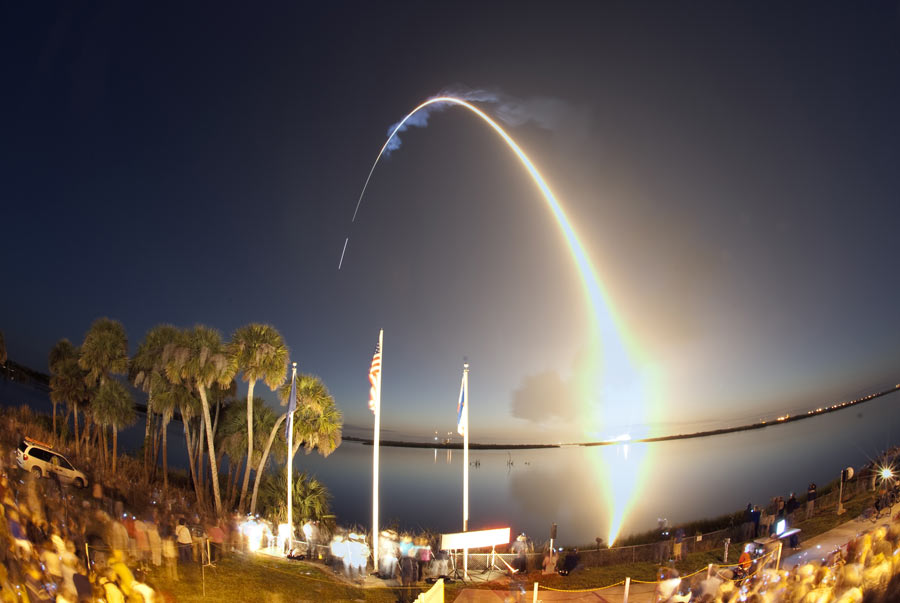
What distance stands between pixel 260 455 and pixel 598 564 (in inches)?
694

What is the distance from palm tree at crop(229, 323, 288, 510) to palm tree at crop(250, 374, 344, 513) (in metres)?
0.92

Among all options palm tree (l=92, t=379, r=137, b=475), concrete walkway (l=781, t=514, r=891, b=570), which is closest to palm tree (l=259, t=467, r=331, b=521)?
palm tree (l=92, t=379, r=137, b=475)

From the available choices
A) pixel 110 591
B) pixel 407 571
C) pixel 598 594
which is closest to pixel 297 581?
pixel 407 571

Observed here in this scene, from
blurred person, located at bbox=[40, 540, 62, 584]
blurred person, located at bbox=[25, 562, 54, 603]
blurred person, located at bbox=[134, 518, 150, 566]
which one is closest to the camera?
blurred person, located at bbox=[25, 562, 54, 603]

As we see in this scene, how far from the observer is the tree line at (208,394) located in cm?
2311

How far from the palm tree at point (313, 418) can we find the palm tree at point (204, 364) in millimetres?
→ 2551

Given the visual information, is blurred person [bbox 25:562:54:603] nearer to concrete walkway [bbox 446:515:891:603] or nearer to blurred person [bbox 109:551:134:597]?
blurred person [bbox 109:551:134:597]

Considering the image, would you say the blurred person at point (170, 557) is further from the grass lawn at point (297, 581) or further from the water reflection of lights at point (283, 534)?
the water reflection of lights at point (283, 534)

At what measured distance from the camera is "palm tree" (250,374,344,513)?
892 inches

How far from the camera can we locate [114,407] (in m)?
28.1

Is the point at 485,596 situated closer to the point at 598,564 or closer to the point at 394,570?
the point at 394,570

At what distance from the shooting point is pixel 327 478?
232 ft

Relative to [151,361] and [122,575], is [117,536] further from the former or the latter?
[151,361]

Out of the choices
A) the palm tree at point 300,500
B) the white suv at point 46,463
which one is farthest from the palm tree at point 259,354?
the white suv at point 46,463
